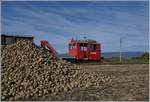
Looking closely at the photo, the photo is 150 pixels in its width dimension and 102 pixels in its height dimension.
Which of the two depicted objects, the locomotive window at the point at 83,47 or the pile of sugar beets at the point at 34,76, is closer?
the pile of sugar beets at the point at 34,76

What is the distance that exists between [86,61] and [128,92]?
70.6 feet

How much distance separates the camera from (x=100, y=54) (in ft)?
107

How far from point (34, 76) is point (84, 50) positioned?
19.6 m

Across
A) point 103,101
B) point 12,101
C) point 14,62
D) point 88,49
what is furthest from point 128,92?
point 88,49

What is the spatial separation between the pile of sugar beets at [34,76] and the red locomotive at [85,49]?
15.4 m

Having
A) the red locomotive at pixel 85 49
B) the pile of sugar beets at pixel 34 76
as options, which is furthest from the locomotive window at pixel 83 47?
the pile of sugar beets at pixel 34 76

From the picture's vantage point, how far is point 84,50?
31.6 m

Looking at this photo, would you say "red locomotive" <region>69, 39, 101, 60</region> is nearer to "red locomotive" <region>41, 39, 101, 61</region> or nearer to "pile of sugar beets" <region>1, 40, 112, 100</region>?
"red locomotive" <region>41, 39, 101, 61</region>

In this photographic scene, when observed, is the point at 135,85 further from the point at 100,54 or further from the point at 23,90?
the point at 100,54

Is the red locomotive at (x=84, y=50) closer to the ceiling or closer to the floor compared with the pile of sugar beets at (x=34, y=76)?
closer to the ceiling

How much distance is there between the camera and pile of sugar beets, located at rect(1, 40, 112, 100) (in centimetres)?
1080

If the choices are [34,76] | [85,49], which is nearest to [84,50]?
[85,49]

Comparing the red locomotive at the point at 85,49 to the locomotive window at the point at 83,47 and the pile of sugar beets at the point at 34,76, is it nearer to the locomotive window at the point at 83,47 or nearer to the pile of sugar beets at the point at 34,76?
the locomotive window at the point at 83,47

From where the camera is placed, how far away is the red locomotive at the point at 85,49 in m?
31.2
